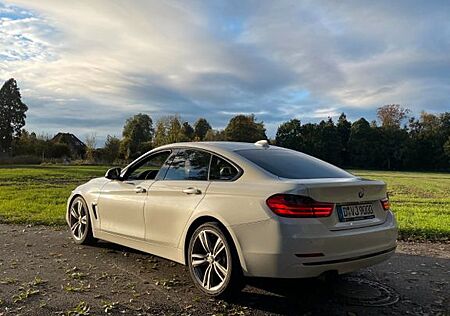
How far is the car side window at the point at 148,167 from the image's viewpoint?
19.1 ft

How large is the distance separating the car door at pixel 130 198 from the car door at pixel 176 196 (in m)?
0.20

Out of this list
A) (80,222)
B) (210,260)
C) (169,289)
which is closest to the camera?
(210,260)

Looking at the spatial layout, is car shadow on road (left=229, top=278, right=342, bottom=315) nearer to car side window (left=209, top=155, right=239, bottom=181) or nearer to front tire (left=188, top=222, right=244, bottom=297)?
front tire (left=188, top=222, right=244, bottom=297)

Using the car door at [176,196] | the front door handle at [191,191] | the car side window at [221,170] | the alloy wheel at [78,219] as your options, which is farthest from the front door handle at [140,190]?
the alloy wheel at [78,219]

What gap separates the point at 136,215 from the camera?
566cm

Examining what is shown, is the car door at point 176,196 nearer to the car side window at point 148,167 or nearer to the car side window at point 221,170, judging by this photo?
the car side window at point 221,170

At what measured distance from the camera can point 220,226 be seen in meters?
4.50

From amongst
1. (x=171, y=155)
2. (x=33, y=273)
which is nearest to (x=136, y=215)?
(x=171, y=155)

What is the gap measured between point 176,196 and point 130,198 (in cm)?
100

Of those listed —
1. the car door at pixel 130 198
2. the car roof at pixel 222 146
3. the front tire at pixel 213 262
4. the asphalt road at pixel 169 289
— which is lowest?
the asphalt road at pixel 169 289

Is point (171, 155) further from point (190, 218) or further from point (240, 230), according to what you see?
point (240, 230)

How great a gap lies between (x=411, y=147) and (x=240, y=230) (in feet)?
293

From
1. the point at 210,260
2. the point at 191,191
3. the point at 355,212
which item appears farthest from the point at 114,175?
the point at 355,212

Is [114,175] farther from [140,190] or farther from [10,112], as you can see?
[10,112]
